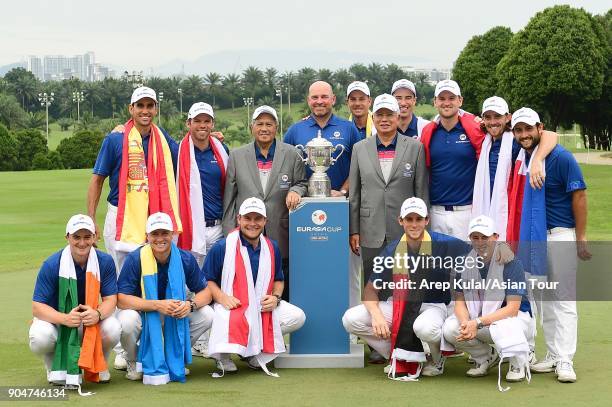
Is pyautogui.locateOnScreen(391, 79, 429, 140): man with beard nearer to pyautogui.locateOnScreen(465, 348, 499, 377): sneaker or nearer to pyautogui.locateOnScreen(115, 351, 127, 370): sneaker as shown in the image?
pyautogui.locateOnScreen(465, 348, 499, 377): sneaker

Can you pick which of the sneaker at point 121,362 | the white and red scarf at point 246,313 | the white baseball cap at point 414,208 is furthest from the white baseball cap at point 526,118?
the sneaker at point 121,362

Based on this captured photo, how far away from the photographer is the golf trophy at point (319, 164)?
862 cm

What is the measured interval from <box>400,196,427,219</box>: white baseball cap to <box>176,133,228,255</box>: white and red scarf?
2.03 metres

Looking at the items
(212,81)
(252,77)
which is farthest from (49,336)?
(252,77)

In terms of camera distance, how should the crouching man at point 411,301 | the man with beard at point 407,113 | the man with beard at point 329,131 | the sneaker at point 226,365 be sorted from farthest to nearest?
the man with beard at point 407,113 < the man with beard at point 329,131 < the sneaker at point 226,365 < the crouching man at point 411,301

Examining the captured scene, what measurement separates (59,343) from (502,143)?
13.0 feet

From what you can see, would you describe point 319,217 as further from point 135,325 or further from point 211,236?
point 135,325

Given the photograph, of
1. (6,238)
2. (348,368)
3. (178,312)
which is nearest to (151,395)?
(178,312)

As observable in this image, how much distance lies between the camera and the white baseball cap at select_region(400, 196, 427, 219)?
7.84 metres

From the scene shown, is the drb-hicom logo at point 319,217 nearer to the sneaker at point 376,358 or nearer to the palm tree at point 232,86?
the sneaker at point 376,358

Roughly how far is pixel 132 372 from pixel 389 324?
2130 mm

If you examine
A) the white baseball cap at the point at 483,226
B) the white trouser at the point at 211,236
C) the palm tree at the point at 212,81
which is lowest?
the white trouser at the point at 211,236

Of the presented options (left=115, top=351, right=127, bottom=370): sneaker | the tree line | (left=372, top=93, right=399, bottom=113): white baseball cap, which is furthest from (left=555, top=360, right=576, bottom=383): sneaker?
the tree line

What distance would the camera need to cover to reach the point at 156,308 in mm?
7832
